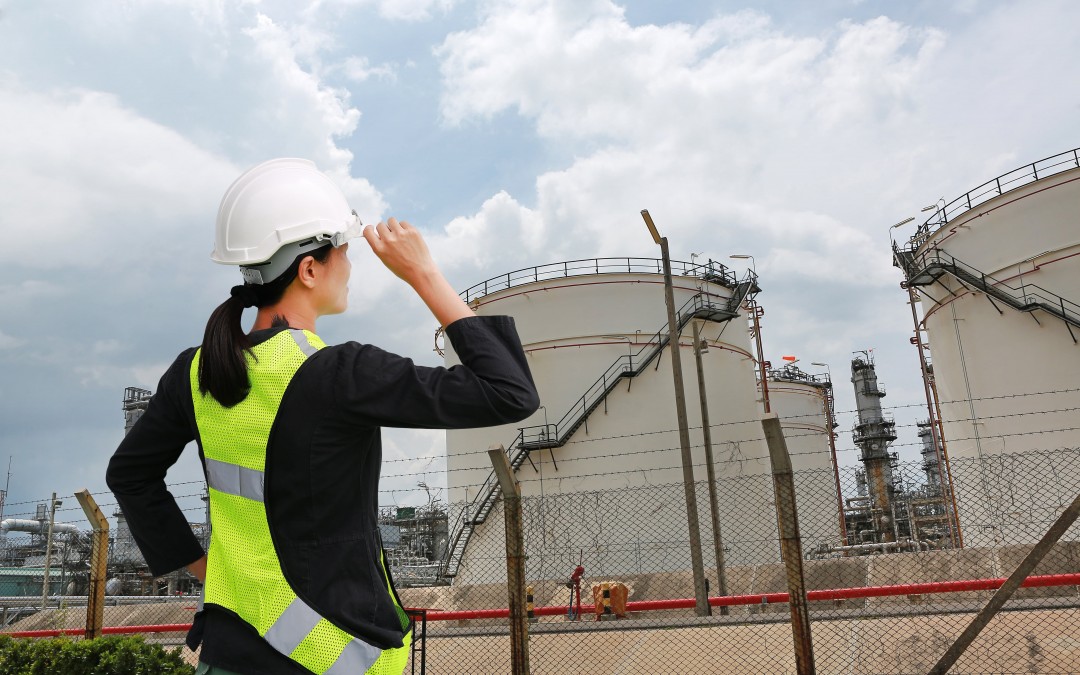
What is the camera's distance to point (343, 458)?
154cm

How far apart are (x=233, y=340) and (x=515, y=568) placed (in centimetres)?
437

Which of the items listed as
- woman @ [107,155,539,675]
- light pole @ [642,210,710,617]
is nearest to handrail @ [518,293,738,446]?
light pole @ [642,210,710,617]

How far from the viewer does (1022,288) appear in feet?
66.2

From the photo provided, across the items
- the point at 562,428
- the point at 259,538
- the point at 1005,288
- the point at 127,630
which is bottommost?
the point at 127,630

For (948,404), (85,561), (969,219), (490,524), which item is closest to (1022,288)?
(969,219)

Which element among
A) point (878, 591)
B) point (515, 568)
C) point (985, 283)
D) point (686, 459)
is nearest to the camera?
point (515, 568)

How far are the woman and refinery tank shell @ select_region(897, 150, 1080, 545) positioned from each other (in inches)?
748

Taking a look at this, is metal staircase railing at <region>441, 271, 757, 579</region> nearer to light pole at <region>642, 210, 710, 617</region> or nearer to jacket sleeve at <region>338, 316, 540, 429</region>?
light pole at <region>642, 210, 710, 617</region>

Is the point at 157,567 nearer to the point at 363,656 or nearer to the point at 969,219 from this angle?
the point at 363,656

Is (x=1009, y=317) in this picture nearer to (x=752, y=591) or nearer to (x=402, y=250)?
(x=752, y=591)

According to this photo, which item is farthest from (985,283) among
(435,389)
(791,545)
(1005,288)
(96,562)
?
(435,389)

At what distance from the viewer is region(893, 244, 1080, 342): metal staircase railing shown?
19469 millimetres

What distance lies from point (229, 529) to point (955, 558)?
17.5 metres

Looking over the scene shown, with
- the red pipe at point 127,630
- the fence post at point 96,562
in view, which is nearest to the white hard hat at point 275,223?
the fence post at point 96,562
